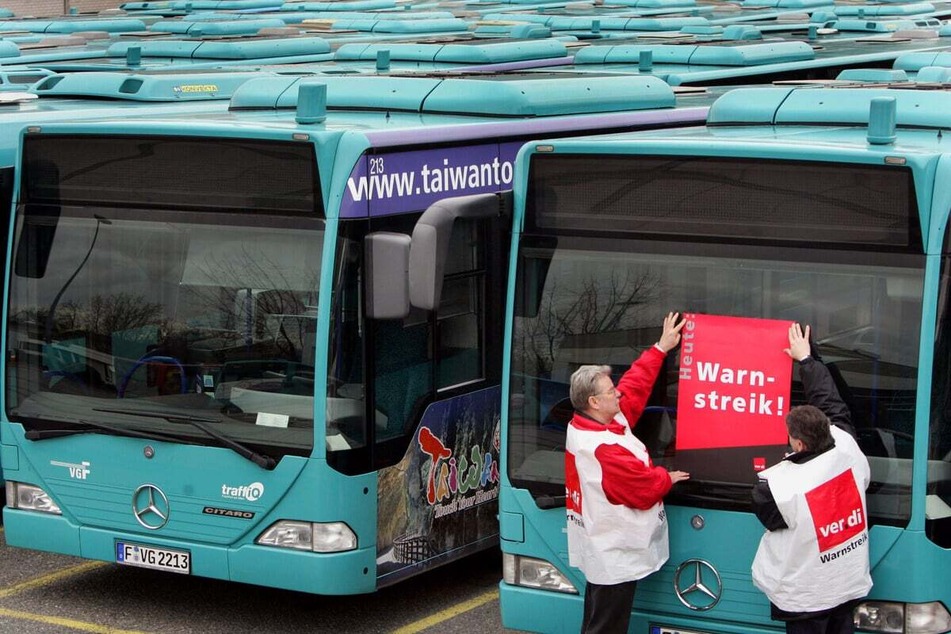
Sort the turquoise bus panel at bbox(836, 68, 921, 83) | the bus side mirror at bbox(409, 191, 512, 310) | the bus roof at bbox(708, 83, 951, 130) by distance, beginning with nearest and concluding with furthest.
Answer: the bus side mirror at bbox(409, 191, 512, 310) < the bus roof at bbox(708, 83, 951, 130) < the turquoise bus panel at bbox(836, 68, 921, 83)

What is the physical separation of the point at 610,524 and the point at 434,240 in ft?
4.65

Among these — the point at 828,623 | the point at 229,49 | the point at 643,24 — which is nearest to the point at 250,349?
the point at 828,623

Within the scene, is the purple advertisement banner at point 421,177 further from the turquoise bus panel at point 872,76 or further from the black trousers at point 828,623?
the turquoise bus panel at point 872,76

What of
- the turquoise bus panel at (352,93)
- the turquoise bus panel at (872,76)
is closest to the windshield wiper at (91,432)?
the turquoise bus panel at (352,93)

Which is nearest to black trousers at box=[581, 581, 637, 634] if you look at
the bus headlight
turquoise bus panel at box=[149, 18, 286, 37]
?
the bus headlight

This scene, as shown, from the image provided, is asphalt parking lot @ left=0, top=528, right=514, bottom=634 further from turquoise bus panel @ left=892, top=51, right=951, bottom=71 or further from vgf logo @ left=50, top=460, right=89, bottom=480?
turquoise bus panel @ left=892, top=51, right=951, bottom=71

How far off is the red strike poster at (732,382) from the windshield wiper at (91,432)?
2.66 m

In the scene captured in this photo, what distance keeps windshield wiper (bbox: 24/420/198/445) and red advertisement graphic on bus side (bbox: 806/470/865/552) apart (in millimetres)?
3228

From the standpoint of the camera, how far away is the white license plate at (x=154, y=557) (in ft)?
25.6

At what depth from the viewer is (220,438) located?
7.57 m

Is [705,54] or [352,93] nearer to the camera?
[352,93]

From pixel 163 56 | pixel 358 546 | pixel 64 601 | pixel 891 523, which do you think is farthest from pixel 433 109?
pixel 163 56

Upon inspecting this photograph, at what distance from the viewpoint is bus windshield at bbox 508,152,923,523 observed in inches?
234

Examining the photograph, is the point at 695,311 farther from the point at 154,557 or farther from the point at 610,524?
the point at 154,557
